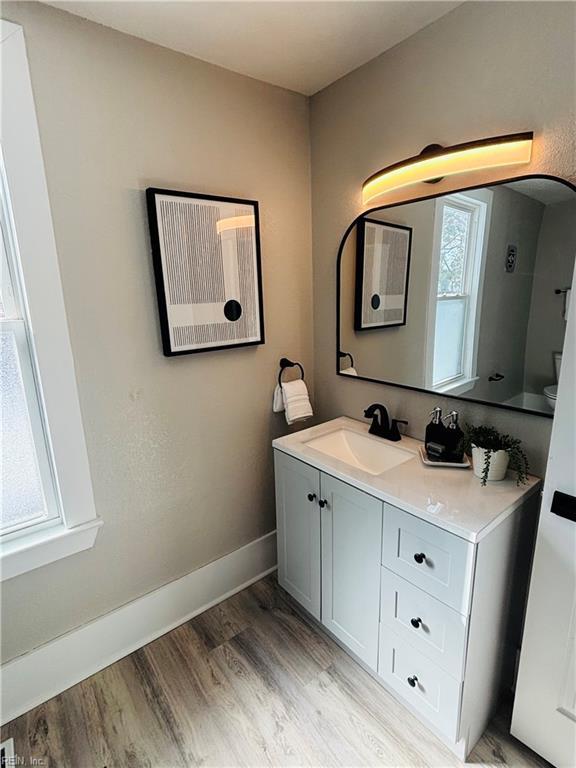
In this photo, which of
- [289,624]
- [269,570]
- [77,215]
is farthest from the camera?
[269,570]

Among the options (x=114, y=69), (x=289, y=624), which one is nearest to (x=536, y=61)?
(x=114, y=69)

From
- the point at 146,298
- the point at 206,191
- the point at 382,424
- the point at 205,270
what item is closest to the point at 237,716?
the point at 382,424

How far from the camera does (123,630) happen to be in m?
1.68

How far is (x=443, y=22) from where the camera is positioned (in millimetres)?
1350

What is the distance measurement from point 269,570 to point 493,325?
166 centimetres

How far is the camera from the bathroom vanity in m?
1.17

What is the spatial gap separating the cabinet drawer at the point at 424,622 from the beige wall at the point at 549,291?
77 centimetres

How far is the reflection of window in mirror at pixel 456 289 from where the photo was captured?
1.40m

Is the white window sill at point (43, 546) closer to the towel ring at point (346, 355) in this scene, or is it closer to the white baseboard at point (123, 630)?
the white baseboard at point (123, 630)

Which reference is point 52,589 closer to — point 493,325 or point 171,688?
point 171,688

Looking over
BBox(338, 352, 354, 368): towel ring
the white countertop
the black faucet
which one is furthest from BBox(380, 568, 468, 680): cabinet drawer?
BBox(338, 352, 354, 368): towel ring

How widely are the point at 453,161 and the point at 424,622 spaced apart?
156cm

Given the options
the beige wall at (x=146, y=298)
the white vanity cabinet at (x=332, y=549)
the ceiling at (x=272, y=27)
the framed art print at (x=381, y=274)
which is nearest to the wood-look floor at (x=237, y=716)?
the white vanity cabinet at (x=332, y=549)

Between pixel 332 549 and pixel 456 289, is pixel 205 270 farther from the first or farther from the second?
pixel 332 549
